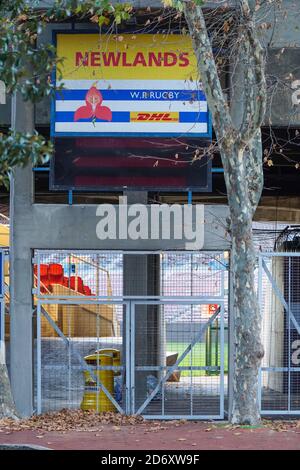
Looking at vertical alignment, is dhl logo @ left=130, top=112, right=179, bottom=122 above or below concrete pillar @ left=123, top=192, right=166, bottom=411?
above

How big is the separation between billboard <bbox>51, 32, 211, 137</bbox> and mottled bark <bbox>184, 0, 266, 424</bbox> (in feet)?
9.20

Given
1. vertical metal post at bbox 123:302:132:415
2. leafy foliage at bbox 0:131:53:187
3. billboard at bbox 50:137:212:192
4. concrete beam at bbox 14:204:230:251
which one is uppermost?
billboard at bbox 50:137:212:192

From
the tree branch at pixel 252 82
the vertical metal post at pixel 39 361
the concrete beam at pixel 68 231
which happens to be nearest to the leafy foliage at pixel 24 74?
the tree branch at pixel 252 82

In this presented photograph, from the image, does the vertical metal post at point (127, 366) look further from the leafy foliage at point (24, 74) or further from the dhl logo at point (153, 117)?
the leafy foliage at point (24, 74)

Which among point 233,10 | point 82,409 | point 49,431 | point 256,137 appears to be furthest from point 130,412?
point 233,10

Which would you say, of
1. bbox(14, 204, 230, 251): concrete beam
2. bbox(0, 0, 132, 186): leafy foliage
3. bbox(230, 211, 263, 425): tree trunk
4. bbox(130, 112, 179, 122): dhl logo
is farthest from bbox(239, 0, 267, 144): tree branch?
bbox(14, 204, 230, 251): concrete beam

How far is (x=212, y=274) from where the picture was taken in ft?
51.7

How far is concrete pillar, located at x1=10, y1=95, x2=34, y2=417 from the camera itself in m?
15.3

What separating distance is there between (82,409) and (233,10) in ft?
24.6

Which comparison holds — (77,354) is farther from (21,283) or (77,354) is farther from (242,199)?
(242,199)


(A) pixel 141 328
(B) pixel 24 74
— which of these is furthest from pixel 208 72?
(A) pixel 141 328

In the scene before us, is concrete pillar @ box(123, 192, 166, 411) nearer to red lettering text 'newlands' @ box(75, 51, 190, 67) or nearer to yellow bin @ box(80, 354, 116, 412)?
yellow bin @ box(80, 354, 116, 412)
